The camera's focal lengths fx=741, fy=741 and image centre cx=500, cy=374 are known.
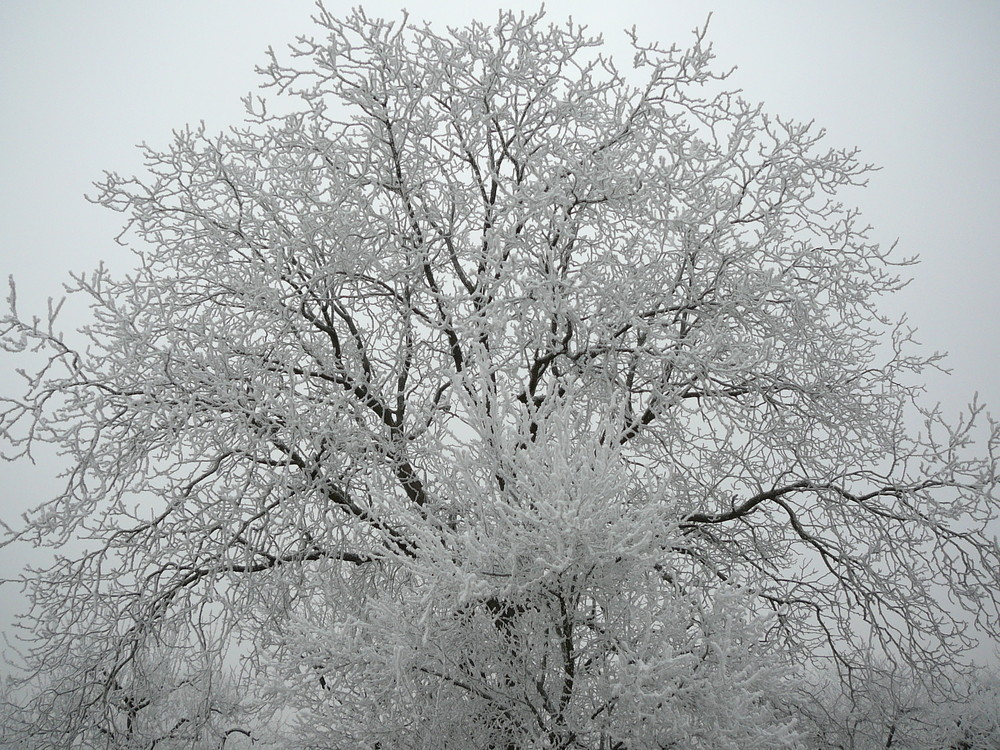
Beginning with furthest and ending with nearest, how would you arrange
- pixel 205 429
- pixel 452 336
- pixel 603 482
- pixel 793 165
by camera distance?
1. pixel 793 165
2. pixel 452 336
3. pixel 205 429
4. pixel 603 482

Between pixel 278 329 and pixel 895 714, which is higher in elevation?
pixel 278 329

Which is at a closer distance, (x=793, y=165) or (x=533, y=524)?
(x=533, y=524)

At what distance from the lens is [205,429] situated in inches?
222

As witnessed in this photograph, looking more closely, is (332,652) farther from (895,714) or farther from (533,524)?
(895,714)

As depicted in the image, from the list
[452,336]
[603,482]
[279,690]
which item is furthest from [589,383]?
[279,690]

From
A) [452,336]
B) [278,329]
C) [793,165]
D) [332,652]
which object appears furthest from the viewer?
[793,165]

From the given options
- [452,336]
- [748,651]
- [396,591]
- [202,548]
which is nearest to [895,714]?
[748,651]

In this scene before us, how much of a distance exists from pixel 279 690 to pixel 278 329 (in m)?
3.06

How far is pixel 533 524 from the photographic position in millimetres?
3732

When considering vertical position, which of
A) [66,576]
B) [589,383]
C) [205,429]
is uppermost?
[589,383]

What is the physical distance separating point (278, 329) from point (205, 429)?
1.06 meters

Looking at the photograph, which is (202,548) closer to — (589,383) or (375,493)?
(375,493)

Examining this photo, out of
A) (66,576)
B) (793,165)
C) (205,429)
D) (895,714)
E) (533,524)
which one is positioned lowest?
(895,714)

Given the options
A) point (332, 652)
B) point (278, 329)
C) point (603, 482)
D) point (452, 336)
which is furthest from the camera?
point (452, 336)
